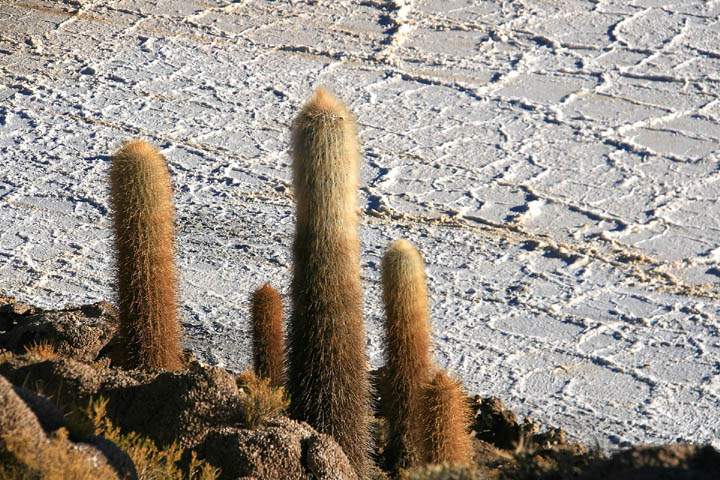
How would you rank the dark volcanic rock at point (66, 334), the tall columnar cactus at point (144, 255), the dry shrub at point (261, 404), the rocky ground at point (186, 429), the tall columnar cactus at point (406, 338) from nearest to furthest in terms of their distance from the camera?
the rocky ground at point (186, 429) → the dry shrub at point (261, 404) → the tall columnar cactus at point (406, 338) → the tall columnar cactus at point (144, 255) → the dark volcanic rock at point (66, 334)

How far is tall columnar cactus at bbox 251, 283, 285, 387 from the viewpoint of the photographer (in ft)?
18.5

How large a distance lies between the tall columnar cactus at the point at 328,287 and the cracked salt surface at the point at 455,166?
1.19 metres

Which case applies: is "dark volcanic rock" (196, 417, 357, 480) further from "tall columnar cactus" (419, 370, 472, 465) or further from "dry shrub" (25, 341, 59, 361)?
"dry shrub" (25, 341, 59, 361)

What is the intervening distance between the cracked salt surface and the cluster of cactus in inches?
37.7

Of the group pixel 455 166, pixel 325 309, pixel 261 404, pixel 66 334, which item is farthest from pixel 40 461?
pixel 455 166

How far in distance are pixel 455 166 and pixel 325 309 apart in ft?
11.7

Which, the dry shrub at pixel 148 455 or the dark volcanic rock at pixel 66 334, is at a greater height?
the dry shrub at pixel 148 455

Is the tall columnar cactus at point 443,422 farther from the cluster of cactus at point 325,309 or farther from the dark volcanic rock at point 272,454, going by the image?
the dark volcanic rock at point 272,454

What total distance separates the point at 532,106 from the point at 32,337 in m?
4.77

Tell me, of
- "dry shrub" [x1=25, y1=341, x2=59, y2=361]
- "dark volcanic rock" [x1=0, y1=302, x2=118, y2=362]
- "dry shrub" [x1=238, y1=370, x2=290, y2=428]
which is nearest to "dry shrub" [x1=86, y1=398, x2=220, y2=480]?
"dry shrub" [x1=238, y1=370, x2=290, y2=428]

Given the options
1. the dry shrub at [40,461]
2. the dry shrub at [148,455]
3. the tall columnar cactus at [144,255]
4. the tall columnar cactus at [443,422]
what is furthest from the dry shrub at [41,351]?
the tall columnar cactus at [443,422]

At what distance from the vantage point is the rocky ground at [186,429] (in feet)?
12.0

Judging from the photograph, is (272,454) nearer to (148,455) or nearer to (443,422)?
(148,455)

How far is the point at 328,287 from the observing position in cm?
525
